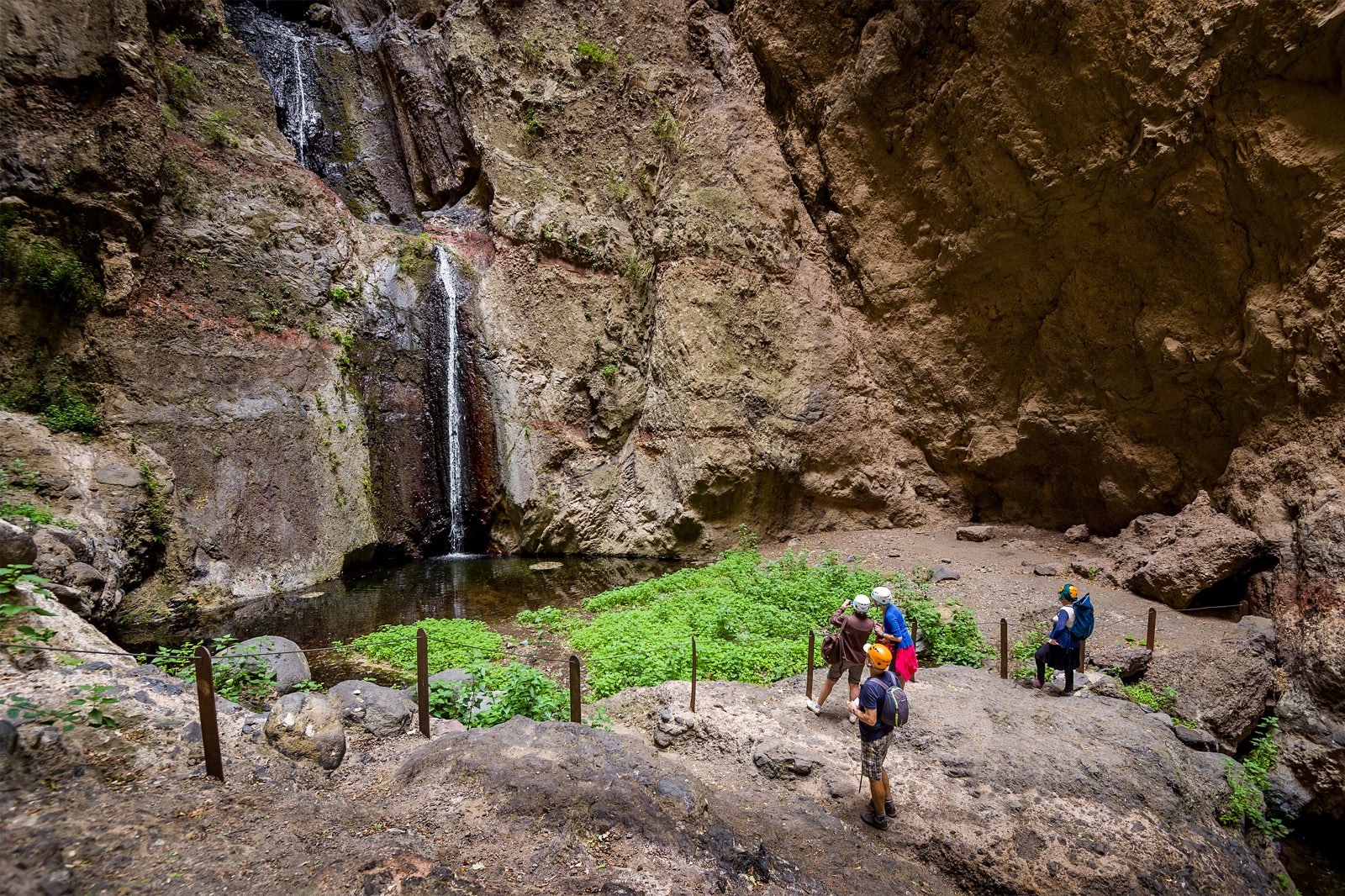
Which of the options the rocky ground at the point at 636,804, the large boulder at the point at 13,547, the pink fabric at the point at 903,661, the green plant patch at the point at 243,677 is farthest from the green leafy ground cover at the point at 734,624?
the large boulder at the point at 13,547

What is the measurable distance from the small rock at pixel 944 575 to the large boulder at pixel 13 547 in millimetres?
13006

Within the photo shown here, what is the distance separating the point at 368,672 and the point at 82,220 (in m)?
10.4

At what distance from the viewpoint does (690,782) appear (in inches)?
204

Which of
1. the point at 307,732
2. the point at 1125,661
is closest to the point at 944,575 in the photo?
the point at 1125,661

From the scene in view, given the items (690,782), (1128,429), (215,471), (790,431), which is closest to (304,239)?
(215,471)

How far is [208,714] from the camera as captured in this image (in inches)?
165

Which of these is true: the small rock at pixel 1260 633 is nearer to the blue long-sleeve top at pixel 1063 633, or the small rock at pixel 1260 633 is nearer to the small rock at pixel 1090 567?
the small rock at pixel 1090 567

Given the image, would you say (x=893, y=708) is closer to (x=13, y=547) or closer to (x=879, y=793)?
(x=879, y=793)

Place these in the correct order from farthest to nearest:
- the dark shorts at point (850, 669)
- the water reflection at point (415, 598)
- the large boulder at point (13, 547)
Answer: the water reflection at point (415, 598), the dark shorts at point (850, 669), the large boulder at point (13, 547)

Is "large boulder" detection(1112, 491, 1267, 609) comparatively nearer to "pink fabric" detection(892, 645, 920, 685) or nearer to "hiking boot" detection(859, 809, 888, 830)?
"pink fabric" detection(892, 645, 920, 685)

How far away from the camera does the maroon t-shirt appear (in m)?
6.44

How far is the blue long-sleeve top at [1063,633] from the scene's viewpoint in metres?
7.00

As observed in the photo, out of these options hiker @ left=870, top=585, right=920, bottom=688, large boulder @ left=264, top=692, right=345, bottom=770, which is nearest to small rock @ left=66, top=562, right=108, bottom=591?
large boulder @ left=264, top=692, right=345, bottom=770

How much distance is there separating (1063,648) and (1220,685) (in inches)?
99.7
